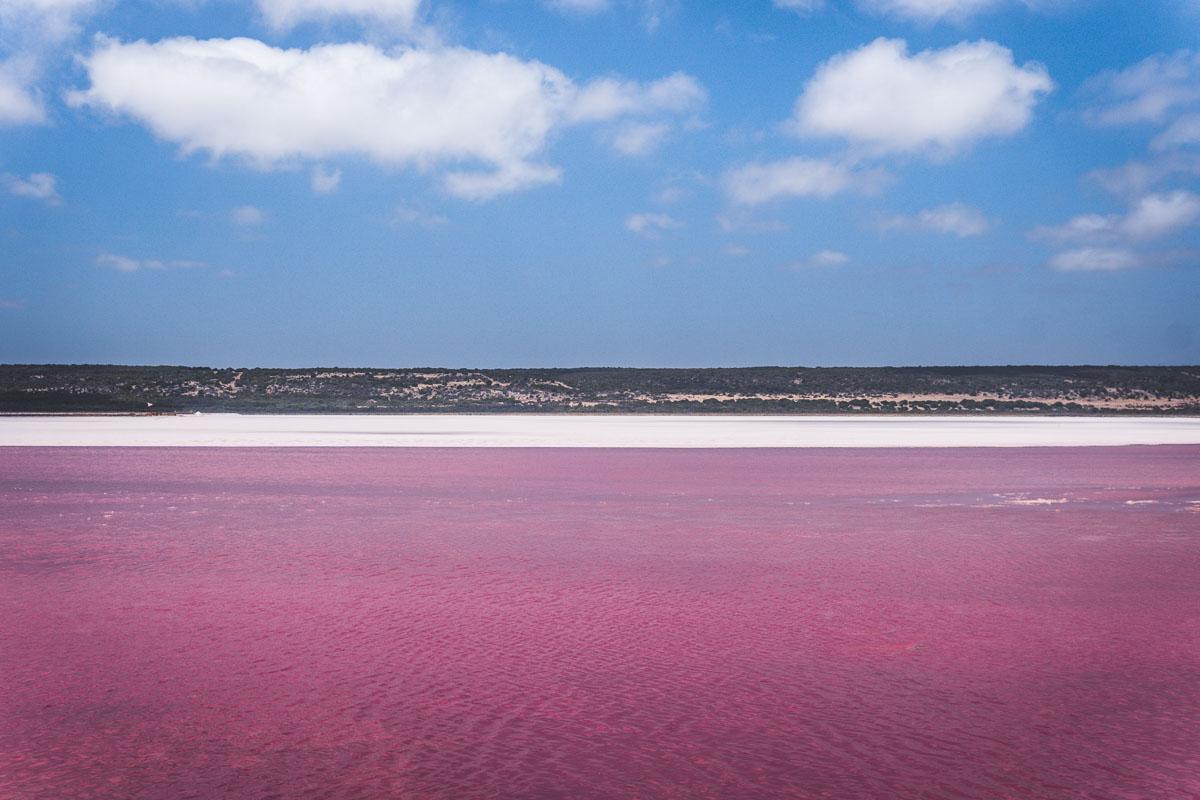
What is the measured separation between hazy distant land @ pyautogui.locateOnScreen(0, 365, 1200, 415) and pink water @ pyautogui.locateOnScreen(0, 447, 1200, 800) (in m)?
45.6

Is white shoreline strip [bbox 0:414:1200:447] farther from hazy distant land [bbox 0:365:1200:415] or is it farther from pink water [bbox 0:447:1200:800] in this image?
hazy distant land [bbox 0:365:1200:415]

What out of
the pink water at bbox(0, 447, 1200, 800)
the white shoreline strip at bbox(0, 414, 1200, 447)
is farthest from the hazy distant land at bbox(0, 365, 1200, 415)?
the pink water at bbox(0, 447, 1200, 800)

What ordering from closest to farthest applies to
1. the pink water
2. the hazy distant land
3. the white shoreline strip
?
Result: the pink water < the white shoreline strip < the hazy distant land

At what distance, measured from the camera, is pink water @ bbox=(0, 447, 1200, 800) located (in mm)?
4820

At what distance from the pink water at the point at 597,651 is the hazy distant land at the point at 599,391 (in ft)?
150

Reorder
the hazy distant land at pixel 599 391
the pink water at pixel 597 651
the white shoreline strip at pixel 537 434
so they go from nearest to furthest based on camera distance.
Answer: the pink water at pixel 597 651 < the white shoreline strip at pixel 537 434 < the hazy distant land at pixel 599 391

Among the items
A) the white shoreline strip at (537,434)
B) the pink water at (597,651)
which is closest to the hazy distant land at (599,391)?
the white shoreline strip at (537,434)

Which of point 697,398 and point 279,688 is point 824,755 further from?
point 697,398

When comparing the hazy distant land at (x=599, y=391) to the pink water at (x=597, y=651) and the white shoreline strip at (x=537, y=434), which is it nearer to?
the white shoreline strip at (x=537, y=434)

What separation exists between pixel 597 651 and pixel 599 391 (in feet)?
252

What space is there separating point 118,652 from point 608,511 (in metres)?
7.72

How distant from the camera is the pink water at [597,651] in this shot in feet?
15.8

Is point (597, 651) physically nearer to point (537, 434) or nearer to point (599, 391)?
point (537, 434)

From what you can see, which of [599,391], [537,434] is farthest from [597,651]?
[599,391]
